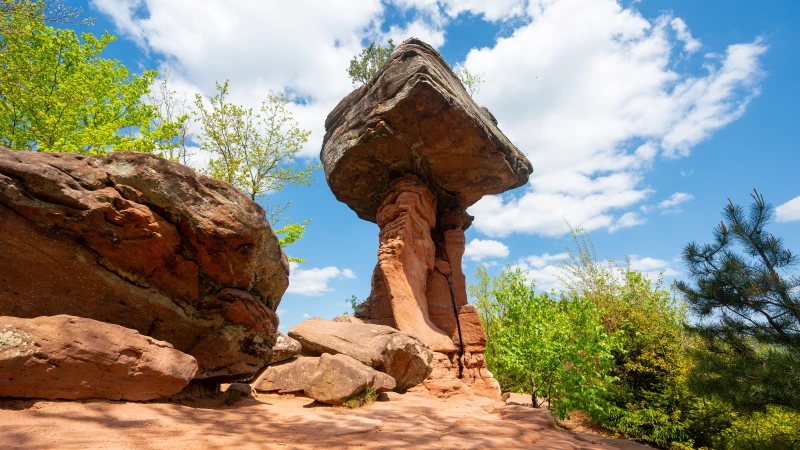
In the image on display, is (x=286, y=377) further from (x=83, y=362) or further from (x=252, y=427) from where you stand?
(x=83, y=362)

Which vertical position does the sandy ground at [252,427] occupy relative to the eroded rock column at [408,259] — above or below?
below

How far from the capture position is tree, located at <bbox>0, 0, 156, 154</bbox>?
11555 millimetres

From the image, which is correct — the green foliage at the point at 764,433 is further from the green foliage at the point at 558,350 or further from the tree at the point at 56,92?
the tree at the point at 56,92

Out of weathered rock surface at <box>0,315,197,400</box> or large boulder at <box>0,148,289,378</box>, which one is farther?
large boulder at <box>0,148,289,378</box>

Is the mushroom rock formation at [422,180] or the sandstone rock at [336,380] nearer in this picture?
the sandstone rock at [336,380]

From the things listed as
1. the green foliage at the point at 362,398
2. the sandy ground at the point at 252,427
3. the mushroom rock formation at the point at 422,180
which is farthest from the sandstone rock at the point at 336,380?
the mushroom rock formation at the point at 422,180

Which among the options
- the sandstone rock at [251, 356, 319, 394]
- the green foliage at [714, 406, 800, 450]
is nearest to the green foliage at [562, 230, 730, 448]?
the green foliage at [714, 406, 800, 450]

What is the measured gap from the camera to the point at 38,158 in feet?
13.3

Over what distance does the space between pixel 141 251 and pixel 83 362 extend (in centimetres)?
132

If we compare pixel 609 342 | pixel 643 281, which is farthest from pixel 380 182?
pixel 643 281

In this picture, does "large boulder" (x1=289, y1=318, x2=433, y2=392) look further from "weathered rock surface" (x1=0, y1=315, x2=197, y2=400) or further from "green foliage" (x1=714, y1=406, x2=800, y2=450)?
"green foliage" (x1=714, y1=406, x2=800, y2=450)

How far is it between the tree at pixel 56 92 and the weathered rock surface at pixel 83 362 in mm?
11637

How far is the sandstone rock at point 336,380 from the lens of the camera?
5.61 m

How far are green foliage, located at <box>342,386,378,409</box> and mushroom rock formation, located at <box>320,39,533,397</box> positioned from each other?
12.8 feet
